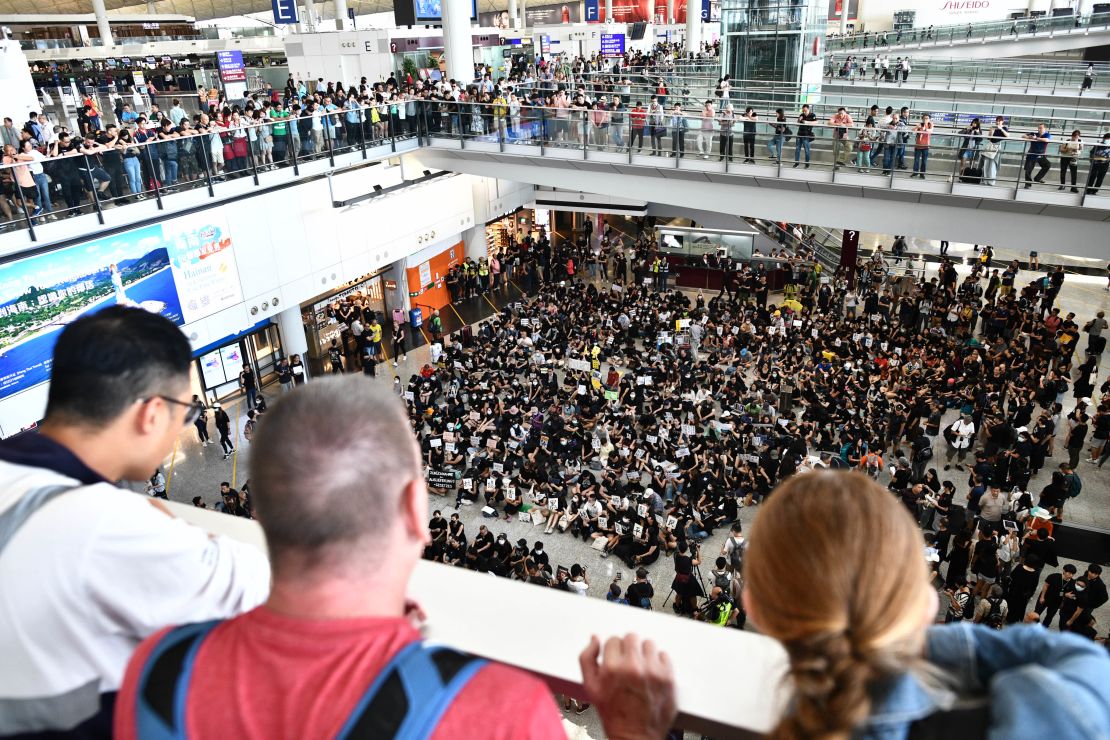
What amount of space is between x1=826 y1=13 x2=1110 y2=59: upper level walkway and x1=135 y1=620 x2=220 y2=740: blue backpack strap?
42847 mm

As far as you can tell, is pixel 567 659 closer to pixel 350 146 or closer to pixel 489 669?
pixel 489 669

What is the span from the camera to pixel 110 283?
13.6m

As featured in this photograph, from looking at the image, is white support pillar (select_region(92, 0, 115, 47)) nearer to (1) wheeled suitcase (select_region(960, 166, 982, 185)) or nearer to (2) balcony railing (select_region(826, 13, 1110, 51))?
(2) balcony railing (select_region(826, 13, 1110, 51))

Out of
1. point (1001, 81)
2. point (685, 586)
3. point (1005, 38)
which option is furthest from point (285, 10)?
point (1005, 38)

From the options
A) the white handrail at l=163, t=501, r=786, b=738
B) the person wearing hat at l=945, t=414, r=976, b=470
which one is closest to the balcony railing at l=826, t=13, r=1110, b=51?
the person wearing hat at l=945, t=414, r=976, b=470

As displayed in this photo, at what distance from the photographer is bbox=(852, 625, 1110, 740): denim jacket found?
815 millimetres

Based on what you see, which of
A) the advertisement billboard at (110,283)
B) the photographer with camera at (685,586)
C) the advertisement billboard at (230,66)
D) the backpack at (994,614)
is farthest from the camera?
the advertisement billboard at (230,66)

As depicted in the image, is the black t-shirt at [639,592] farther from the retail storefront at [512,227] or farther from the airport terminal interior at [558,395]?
the retail storefront at [512,227]

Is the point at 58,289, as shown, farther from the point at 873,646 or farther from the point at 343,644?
the point at 873,646

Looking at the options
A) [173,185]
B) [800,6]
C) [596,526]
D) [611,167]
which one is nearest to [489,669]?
[596,526]

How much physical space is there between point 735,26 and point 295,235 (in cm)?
1455

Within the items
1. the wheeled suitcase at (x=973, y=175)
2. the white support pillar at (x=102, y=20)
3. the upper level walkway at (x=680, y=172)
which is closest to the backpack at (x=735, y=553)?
the upper level walkway at (x=680, y=172)

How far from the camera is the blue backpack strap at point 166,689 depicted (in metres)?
1.05

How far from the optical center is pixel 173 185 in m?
14.0
